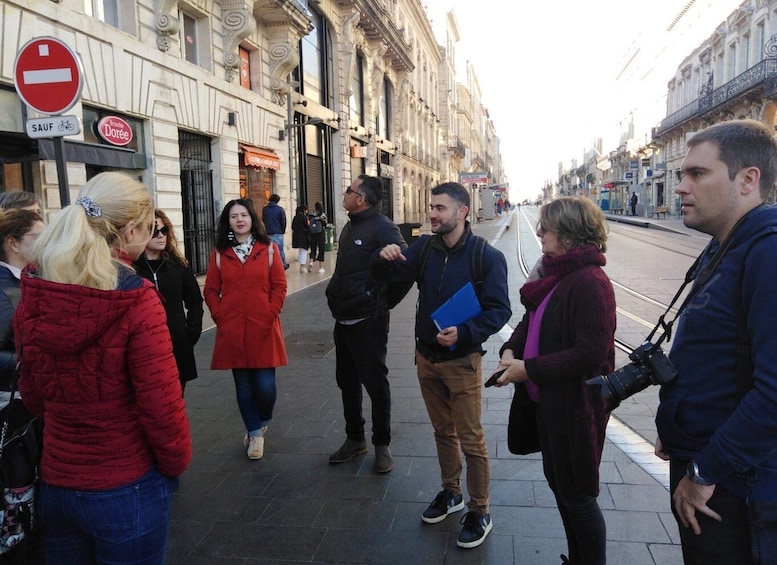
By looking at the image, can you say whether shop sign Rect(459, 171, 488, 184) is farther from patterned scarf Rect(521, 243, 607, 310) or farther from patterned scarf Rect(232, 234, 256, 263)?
patterned scarf Rect(521, 243, 607, 310)

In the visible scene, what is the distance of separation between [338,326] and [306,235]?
38.3ft

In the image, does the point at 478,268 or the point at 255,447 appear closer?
the point at 478,268

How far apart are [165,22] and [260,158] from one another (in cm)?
495

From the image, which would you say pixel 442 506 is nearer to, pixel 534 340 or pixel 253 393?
pixel 534 340

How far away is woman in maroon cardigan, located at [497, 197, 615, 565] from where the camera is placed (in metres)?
2.42

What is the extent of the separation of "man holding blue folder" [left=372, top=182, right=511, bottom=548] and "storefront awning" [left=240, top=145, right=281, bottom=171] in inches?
516

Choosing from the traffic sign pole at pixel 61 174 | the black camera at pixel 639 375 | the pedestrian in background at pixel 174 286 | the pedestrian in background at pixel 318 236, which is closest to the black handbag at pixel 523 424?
the black camera at pixel 639 375

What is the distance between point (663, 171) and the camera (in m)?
52.8

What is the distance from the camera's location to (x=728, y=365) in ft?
5.49

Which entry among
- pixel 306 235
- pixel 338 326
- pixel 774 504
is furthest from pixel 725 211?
pixel 306 235

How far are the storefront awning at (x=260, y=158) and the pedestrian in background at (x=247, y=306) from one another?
11.8 m

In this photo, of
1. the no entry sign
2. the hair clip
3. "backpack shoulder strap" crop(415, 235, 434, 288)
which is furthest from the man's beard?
the no entry sign

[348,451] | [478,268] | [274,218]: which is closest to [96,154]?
[274,218]

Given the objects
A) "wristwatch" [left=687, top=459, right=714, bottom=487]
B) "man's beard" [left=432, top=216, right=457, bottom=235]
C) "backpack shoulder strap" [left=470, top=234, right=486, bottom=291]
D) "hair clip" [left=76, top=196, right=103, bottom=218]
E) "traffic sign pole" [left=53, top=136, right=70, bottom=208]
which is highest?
"traffic sign pole" [left=53, top=136, right=70, bottom=208]
